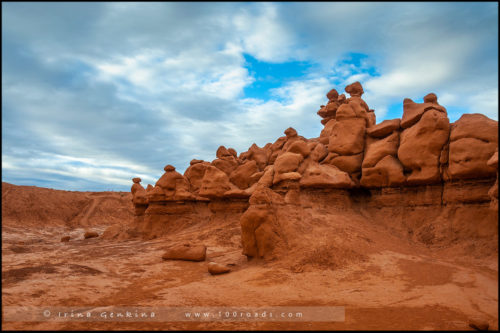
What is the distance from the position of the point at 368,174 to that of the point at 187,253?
24.9 feet

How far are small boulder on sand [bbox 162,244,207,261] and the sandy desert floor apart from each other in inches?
20.7

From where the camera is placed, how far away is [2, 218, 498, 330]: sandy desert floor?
191 inches

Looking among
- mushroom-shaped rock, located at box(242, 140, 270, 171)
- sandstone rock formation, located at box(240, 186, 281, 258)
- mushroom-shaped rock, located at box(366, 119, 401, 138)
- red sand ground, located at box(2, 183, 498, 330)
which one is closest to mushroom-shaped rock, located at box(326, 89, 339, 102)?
mushroom-shaped rock, located at box(242, 140, 270, 171)

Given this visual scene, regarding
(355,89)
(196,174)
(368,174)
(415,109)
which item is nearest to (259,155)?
(196,174)

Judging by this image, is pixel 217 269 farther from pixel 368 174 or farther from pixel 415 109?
pixel 415 109

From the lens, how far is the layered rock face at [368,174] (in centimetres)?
950

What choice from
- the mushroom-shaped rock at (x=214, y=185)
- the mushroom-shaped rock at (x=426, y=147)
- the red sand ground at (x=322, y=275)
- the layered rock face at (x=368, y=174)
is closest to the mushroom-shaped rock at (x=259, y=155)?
the layered rock face at (x=368, y=174)

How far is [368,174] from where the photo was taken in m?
12.5

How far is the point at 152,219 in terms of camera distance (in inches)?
704

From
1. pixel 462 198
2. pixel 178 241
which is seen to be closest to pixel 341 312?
pixel 462 198

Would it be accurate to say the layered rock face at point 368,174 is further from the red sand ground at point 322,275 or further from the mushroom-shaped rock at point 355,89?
the mushroom-shaped rock at point 355,89

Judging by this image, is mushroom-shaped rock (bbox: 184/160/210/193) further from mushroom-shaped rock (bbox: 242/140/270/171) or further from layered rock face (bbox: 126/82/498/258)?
mushroom-shaped rock (bbox: 242/140/270/171)

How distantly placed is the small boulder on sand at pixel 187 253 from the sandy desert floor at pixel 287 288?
0.53m

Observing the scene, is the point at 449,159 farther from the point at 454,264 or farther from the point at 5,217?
the point at 5,217
